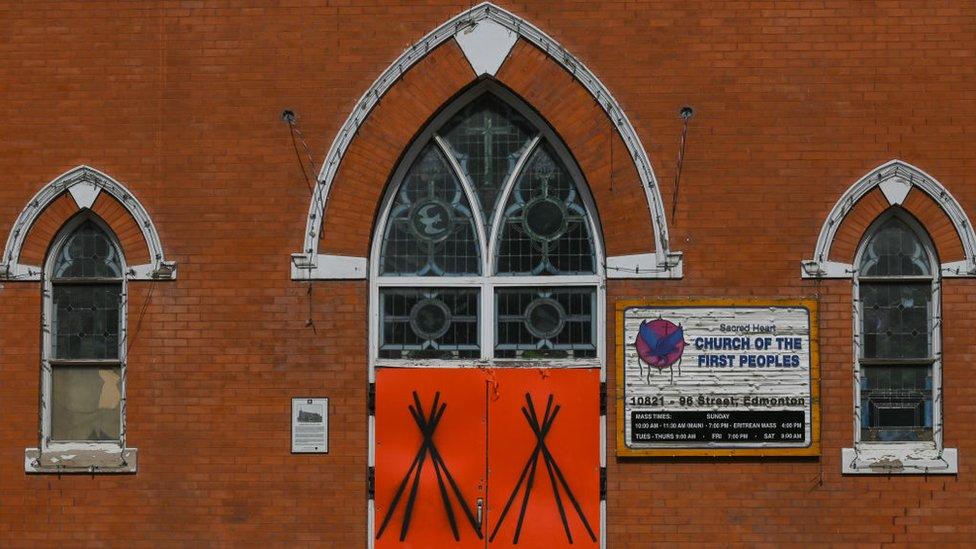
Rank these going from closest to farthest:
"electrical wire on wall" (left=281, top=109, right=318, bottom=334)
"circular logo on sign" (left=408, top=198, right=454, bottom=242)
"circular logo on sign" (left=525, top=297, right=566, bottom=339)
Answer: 1. "electrical wire on wall" (left=281, top=109, right=318, bottom=334)
2. "circular logo on sign" (left=525, top=297, right=566, bottom=339)
3. "circular logo on sign" (left=408, top=198, right=454, bottom=242)

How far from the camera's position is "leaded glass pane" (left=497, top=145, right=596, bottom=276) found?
10.6 m

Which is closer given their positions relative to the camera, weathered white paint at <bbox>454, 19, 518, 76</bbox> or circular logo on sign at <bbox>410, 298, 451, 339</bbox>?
weathered white paint at <bbox>454, 19, 518, 76</bbox>

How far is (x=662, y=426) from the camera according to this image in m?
10.2

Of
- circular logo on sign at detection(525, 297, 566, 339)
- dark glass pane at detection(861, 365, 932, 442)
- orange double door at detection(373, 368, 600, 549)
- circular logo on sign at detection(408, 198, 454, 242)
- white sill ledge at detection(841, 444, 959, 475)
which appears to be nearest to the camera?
white sill ledge at detection(841, 444, 959, 475)

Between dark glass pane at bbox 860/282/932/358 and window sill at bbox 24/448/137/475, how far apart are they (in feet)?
20.9

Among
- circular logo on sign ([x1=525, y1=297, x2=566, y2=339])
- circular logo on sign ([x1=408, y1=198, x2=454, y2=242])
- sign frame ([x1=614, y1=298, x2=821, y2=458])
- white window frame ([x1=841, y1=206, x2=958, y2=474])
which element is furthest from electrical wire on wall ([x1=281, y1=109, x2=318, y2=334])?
white window frame ([x1=841, y1=206, x2=958, y2=474])

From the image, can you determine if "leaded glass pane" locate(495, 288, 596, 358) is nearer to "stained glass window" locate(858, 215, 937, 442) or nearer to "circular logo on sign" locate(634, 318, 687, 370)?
"circular logo on sign" locate(634, 318, 687, 370)

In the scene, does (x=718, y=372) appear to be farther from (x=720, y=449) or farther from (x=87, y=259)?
(x=87, y=259)

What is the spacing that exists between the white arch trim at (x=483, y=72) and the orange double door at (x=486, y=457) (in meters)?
1.05

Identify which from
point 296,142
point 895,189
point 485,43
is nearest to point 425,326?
point 296,142

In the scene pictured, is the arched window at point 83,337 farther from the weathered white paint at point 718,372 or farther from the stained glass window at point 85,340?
the weathered white paint at point 718,372

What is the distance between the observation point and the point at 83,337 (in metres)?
10.6

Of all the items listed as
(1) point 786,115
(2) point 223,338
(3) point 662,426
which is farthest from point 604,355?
(2) point 223,338

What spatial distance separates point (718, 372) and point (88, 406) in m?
5.47
